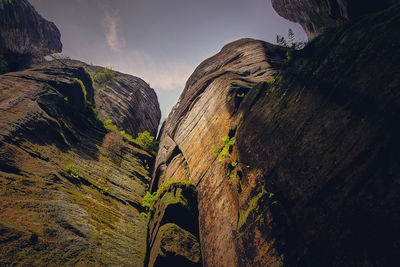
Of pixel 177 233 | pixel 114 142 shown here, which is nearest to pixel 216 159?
pixel 177 233

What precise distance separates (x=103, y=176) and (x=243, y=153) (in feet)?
23.1

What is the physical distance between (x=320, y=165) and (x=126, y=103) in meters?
24.6

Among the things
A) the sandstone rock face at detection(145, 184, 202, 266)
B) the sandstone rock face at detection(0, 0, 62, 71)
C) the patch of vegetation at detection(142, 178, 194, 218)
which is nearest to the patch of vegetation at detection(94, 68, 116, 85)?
the sandstone rock face at detection(0, 0, 62, 71)

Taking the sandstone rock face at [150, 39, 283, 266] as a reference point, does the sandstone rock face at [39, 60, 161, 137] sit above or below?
above

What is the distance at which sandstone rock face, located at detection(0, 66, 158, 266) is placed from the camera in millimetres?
4141

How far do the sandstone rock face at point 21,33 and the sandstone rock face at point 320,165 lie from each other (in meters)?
28.6

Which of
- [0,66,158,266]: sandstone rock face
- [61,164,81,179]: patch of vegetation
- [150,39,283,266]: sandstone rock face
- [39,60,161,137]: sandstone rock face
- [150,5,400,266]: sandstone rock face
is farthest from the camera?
[39,60,161,137]: sandstone rock face

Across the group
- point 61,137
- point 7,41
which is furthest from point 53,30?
point 61,137

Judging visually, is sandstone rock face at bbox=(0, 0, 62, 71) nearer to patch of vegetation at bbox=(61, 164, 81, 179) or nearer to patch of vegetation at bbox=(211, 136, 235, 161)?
patch of vegetation at bbox=(61, 164, 81, 179)

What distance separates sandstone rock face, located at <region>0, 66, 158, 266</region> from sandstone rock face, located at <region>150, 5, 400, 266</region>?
296 cm

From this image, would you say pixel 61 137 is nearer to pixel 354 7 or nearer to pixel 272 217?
pixel 272 217

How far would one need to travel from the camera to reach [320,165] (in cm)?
329

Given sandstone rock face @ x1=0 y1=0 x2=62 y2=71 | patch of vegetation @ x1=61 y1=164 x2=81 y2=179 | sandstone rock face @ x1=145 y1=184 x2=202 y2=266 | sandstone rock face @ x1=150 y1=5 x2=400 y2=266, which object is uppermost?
sandstone rock face @ x1=0 y1=0 x2=62 y2=71

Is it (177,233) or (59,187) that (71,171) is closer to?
(59,187)
